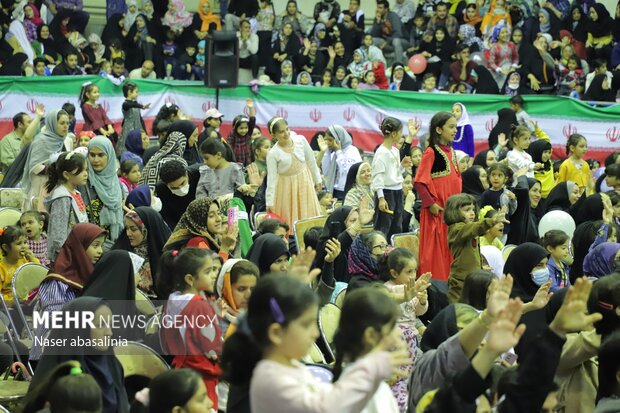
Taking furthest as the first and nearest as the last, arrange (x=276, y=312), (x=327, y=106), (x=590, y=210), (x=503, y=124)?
(x=327, y=106)
(x=503, y=124)
(x=590, y=210)
(x=276, y=312)

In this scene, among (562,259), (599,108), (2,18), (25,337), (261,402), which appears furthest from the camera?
(2,18)

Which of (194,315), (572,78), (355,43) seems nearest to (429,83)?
(572,78)

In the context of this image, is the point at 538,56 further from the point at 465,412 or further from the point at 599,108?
the point at 465,412

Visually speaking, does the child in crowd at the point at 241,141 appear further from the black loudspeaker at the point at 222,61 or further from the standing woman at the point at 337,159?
the black loudspeaker at the point at 222,61

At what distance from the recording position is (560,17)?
20.2 meters

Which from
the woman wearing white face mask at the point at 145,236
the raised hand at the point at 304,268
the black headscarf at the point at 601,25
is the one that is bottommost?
the woman wearing white face mask at the point at 145,236

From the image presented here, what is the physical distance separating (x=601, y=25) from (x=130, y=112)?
9137 mm

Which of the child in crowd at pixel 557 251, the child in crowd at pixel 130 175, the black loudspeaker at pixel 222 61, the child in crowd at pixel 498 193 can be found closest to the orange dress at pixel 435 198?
the child in crowd at pixel 498 193

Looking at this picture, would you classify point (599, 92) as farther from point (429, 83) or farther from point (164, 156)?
point (164, 156)

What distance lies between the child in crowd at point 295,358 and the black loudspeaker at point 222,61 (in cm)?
1271

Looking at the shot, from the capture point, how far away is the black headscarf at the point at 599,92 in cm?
1753

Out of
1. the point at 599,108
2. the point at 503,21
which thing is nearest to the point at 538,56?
the point at 503,21

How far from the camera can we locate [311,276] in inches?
171

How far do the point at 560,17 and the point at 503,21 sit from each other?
1.33 m
